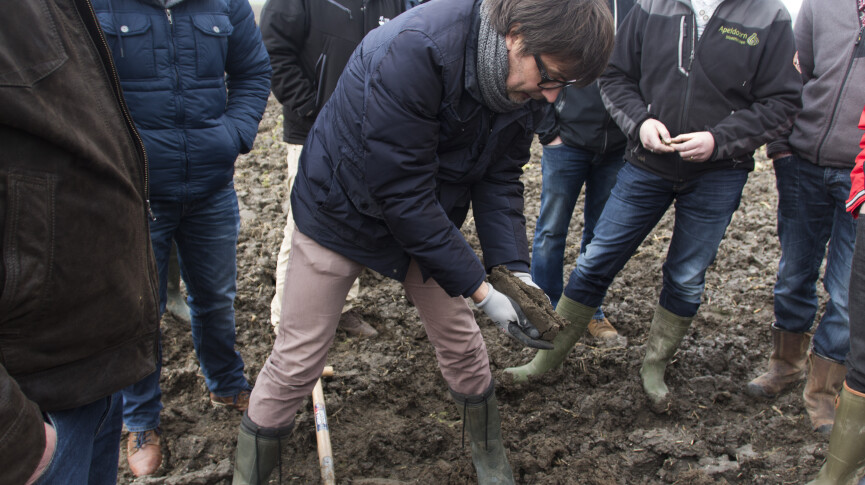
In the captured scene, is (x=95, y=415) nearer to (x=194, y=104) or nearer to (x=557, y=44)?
(x=194, y=104)

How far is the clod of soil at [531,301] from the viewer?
2.29 meters

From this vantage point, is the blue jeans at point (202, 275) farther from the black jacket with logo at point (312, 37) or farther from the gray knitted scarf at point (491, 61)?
the gray knitted scarf at point (491, 61)

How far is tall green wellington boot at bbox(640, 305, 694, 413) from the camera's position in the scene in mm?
3203

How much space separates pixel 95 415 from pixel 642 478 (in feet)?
6.96

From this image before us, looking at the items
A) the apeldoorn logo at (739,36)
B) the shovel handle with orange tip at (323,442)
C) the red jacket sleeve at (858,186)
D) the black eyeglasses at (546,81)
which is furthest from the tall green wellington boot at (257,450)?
the apeldoorn logo at (739,36)

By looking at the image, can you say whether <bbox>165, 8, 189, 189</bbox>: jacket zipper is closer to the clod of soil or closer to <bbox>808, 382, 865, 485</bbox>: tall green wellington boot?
the clod of soil

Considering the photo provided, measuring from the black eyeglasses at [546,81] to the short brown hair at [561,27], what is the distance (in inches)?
1.4

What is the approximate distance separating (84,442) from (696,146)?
7.82 ft

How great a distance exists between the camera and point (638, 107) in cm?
296

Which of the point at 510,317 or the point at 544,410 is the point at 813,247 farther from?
the point at 510,317

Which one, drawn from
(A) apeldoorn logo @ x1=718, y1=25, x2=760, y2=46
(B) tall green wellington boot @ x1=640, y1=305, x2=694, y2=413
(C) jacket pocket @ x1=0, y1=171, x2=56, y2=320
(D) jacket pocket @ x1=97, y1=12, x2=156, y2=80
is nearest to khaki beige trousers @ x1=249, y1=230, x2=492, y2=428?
(D) jacket pocket @ x1=97, y1=12, x2=156, y2=80

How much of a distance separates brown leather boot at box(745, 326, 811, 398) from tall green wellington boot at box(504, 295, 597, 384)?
0.92 metres

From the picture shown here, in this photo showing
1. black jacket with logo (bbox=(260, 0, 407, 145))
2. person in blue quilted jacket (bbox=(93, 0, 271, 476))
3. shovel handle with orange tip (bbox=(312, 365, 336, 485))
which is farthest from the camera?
black jacket with logo (bbox=(260, 0, 407, 145))

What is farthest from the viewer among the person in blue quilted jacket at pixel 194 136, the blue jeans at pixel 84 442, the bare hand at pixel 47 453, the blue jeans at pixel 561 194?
the blue jeans at pixel 561 194
